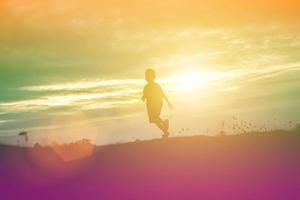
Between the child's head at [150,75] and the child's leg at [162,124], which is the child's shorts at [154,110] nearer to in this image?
the child's leg at [162,124]

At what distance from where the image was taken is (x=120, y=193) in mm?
10016

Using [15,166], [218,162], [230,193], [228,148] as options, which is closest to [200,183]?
[230,193]

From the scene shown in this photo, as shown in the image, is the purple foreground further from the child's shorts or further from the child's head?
the child's head

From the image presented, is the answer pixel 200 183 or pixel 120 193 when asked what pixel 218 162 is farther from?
pixel 120 193

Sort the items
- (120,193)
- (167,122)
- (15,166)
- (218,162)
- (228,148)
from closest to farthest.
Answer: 1. (120,193)
2. (218,162)
3. (15,166)
4. (228,148)
5. (167,122)

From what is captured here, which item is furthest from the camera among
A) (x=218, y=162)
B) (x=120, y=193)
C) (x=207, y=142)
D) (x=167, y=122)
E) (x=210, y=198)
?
(x=167, y=122)

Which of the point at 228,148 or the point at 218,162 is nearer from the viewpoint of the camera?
the point at 218,162

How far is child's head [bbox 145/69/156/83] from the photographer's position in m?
17.0

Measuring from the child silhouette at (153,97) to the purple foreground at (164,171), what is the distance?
1102 millimetres

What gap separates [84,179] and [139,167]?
58.8 inches

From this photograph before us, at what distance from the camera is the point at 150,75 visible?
55.9 feet

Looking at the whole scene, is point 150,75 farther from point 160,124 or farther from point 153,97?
point 160,124

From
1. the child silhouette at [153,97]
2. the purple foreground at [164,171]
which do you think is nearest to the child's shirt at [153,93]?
the child silhouette at [153,97]

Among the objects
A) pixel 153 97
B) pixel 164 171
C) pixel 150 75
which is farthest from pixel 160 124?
pixel 164 171
